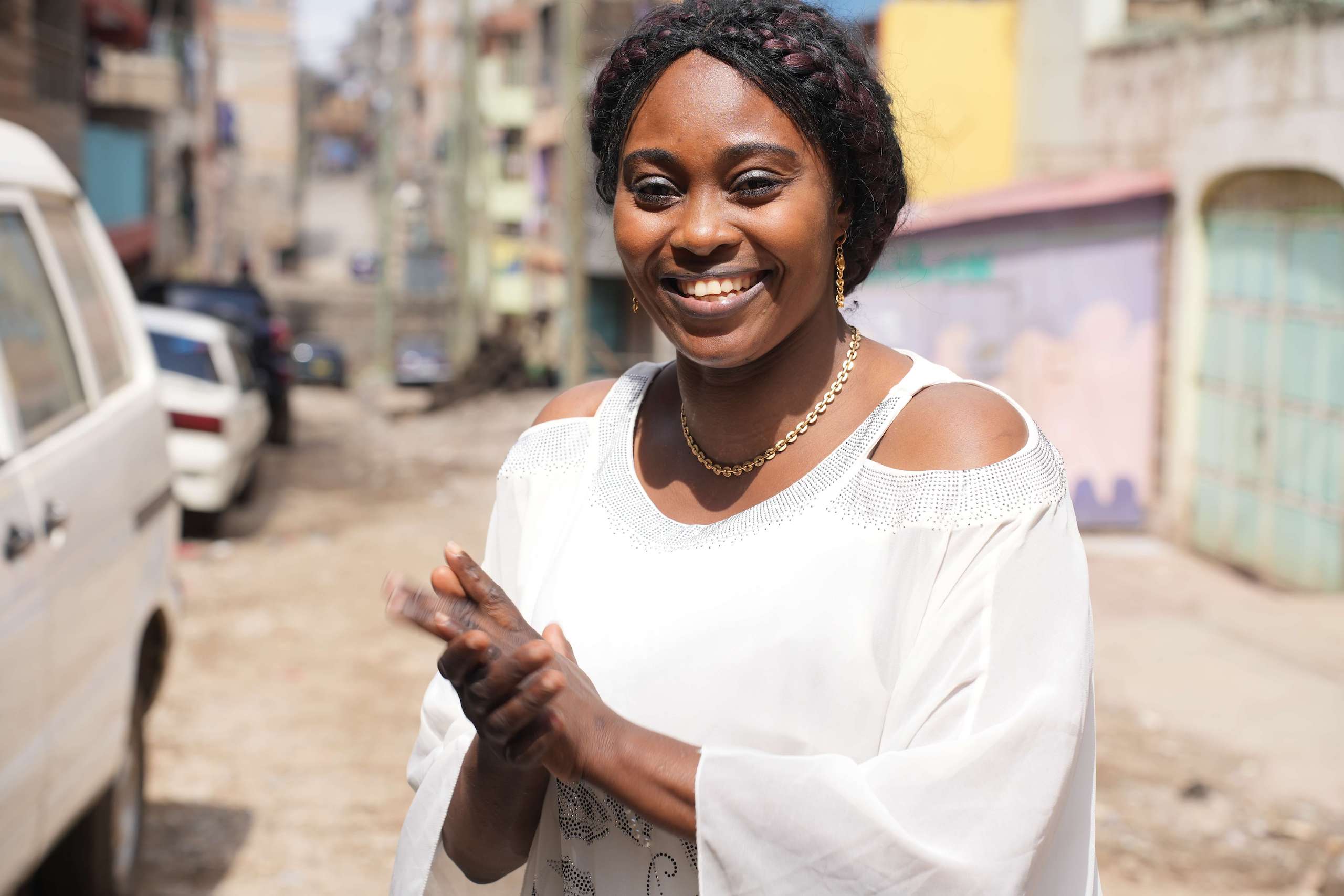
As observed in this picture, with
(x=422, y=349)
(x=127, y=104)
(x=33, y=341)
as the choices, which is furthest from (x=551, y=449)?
(x=422, y=349)

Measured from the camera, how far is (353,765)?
5.68 metres

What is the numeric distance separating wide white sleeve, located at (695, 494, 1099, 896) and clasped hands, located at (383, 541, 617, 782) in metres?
0.14

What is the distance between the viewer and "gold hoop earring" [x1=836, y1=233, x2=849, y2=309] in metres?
1.76

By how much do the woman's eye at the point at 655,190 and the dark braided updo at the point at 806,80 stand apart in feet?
0.29

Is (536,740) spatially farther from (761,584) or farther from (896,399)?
(896,399)

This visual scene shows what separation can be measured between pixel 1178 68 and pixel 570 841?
32.1 ft

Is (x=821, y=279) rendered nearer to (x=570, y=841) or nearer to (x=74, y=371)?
(x=570, y=841)

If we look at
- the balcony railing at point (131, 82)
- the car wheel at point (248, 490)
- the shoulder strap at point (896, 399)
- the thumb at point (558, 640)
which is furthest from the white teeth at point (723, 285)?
the balcony railing at point (131, 82)

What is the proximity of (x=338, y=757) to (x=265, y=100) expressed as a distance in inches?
2211

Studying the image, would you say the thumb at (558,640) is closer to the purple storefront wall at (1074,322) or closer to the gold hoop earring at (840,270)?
the gold hoop earring at (840,270)

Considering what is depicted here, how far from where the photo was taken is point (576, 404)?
200 centimetres

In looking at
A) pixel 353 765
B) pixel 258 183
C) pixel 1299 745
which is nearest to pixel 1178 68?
pixel 1299 745

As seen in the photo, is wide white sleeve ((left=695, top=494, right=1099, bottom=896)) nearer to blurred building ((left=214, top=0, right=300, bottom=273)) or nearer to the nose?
the nose

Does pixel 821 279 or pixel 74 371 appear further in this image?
pixel 74 371
